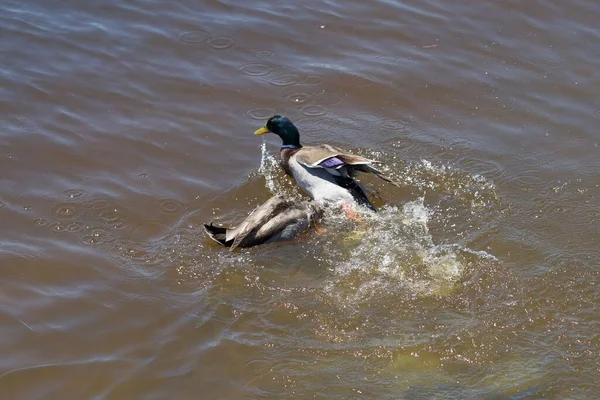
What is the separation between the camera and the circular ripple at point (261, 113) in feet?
27.5

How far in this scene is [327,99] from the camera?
865 centimetres

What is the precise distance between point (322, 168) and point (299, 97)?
1384mm

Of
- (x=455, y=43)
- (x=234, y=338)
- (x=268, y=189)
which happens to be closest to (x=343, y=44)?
(x=455, y=43)

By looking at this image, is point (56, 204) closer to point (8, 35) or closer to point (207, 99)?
point (207, 99)

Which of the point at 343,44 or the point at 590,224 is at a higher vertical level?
the point at 343,44

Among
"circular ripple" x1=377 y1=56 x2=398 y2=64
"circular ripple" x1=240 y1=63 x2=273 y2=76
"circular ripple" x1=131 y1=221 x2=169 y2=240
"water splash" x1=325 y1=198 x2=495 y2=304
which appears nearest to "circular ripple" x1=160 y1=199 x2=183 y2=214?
"circular ripple" x1=131 y1=221 x2=169 y2=240

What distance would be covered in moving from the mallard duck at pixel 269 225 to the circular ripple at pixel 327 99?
1765 mm

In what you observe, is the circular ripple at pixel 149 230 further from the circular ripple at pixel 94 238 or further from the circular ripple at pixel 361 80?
the circular ripple at pixel 361 80

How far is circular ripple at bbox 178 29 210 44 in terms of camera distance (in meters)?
9.40

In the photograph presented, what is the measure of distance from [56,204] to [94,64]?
8.04ft

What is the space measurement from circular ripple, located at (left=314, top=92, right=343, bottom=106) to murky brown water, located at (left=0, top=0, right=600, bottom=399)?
0.07 feet

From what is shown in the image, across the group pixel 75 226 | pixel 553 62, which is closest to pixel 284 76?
pixel 553 62

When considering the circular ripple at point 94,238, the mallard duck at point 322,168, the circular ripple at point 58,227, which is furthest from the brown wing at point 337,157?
the circular ripple at point 58,227

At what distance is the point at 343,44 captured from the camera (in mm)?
9547
